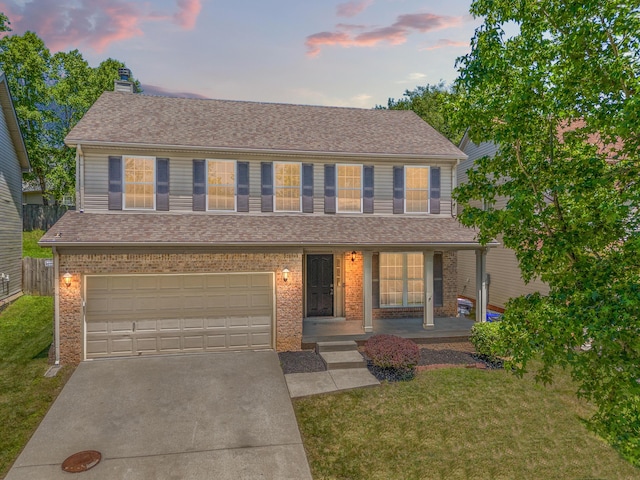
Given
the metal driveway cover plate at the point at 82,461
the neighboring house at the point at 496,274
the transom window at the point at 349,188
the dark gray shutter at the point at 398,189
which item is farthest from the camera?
the neighboring house at the point at 496,274

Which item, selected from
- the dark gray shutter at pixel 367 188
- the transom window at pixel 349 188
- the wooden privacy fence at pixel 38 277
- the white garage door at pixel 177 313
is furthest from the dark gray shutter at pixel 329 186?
the wooden privacy fence at pixel 38 277

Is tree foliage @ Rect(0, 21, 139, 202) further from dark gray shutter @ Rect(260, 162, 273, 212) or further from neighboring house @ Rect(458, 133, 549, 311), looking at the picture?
neighboring house @ Rect(458, 133, 549, 311)

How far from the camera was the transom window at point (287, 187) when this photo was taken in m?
12.7

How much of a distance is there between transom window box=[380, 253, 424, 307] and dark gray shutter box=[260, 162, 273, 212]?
4.78m

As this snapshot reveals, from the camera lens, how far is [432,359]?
34.7ft

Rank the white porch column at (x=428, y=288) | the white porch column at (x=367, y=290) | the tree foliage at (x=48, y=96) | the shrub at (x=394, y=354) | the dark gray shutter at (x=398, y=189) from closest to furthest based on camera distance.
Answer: the shrub at (x=394, y=354) < the white porch column at (x=367, y=290) < the white porch column at (x=428, y=288) < the dark gray shutter at (x=398, y=189) < the tree foliage at (x=48, y=96)

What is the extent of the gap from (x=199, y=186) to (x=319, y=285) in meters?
5.54

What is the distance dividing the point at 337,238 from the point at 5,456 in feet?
28.9

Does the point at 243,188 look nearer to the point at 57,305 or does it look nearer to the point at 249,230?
the point at 249,230

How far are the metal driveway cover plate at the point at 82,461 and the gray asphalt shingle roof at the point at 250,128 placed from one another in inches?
346

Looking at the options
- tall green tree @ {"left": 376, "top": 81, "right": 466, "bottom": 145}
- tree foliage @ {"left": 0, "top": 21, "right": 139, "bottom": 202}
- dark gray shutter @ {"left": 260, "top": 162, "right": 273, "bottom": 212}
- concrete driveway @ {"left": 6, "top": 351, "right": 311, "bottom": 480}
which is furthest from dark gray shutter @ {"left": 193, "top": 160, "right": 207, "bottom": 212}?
tall green tree @ {"left": 376, "top": 81, "right": 466, "bottom": 145}

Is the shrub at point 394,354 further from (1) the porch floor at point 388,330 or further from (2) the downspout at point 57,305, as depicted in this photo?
(2) the downspout at point 57,305

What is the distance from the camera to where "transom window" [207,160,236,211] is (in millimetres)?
12266

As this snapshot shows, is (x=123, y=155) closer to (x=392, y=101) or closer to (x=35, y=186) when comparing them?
(x=35, y=186)
